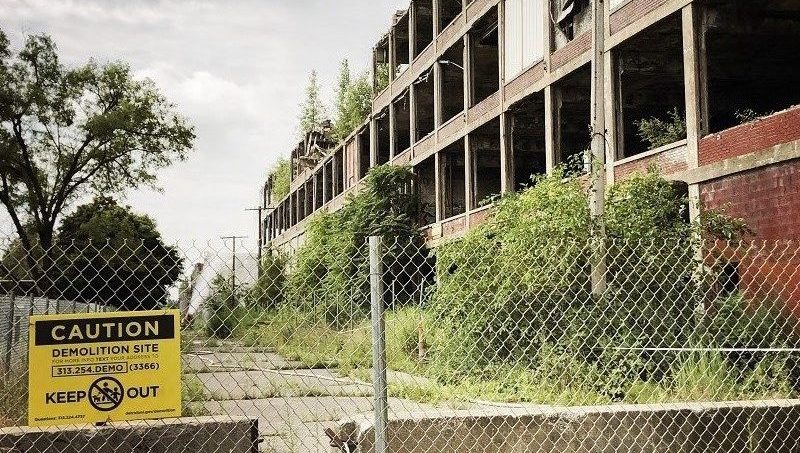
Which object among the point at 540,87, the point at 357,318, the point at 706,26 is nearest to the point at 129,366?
the point at 706,26

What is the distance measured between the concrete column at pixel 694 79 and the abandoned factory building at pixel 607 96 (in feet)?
0.07

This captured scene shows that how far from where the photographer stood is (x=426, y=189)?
95.3ft

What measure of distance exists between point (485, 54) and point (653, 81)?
303 inches

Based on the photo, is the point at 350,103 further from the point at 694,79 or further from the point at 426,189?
the point at 694,79

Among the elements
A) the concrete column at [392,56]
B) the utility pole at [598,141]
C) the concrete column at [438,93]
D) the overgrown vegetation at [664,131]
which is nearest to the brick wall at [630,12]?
the overgrown vegetation at [664,131]

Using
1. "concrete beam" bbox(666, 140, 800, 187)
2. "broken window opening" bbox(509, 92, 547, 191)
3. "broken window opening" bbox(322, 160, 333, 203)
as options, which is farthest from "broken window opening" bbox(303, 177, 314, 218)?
"concrete beam" bbox(666, 140, 800, 187)

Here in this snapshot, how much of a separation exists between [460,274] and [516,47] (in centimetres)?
1198

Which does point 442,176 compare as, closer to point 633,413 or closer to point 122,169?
point 122,169

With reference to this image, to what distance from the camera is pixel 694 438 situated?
4574mm

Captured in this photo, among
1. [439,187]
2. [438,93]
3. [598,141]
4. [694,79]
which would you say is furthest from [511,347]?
[438,93]

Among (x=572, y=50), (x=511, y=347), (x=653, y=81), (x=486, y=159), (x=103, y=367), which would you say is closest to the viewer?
(x=103, y=367)

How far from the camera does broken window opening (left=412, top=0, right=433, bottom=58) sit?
97.6ft

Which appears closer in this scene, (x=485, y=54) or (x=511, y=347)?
(x=511, y=347)

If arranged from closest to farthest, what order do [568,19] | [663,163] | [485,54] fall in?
1. [663,163]
2. [568,19]
3. [485,54]
